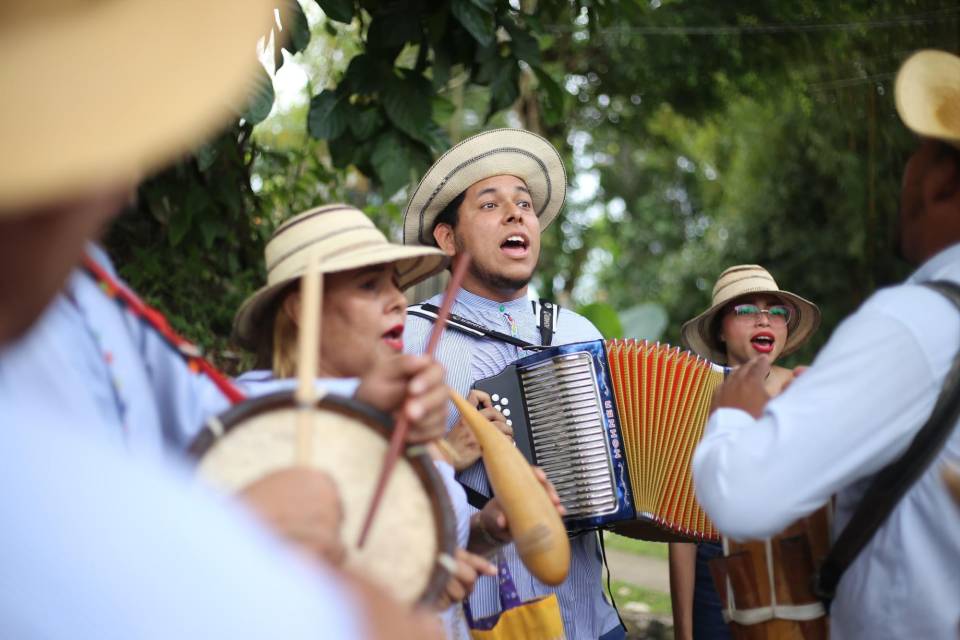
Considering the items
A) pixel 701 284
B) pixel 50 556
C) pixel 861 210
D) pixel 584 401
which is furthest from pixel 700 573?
pixel 701 284

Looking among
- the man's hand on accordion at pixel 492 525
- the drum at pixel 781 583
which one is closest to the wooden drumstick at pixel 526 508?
the man's hand on accordion at pixel 492 525

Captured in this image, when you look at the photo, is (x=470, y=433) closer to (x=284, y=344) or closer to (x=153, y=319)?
(x=284, y=344)

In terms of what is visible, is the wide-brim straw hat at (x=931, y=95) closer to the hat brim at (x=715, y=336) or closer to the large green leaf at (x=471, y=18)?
the large green leaf at (x=471, y=18)

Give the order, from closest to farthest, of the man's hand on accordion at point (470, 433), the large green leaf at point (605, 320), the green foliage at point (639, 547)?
the man's hand on accordion at point (470, 433) < the large green leaf at point (605, 320) < the green foliage at point (639, 547)

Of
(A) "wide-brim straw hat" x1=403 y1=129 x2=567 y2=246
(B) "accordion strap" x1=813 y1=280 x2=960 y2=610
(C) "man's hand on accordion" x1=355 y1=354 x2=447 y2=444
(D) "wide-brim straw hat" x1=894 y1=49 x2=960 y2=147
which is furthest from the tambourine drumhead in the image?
(A) "wide-brim straw hat" x1=403 y1=129 x2=567 y2=246

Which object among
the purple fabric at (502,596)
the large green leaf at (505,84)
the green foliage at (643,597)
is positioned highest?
Result: the large green leaf at (505,84)

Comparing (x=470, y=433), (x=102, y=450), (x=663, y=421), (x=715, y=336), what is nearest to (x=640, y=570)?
(x=715, y=336)

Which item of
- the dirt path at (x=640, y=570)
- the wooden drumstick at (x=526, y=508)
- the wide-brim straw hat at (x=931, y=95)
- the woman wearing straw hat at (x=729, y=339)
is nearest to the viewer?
the wide-brim straw hat at (x=931, y=95)

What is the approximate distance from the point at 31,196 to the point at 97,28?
0.65 feet

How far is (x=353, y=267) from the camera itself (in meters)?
2.16

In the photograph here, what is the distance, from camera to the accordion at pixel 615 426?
303cm

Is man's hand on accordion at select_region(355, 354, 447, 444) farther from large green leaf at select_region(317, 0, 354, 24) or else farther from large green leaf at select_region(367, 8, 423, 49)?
large green leaf at select_region(367, 8, 423, 49)

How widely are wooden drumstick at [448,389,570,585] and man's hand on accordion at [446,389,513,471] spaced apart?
1.08 feet

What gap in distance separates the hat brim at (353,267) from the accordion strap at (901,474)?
3.62 ft
